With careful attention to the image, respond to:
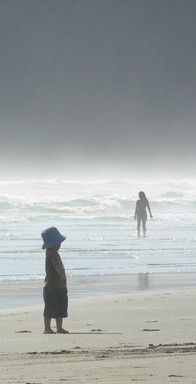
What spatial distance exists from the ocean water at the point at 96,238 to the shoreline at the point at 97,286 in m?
0.61

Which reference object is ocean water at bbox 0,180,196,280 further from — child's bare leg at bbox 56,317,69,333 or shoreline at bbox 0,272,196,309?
child's bare leg at bbox 56,317,69,333

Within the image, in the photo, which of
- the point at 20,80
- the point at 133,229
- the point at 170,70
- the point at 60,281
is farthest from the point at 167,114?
the point at 60,281

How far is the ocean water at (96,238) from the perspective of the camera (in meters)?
15.9

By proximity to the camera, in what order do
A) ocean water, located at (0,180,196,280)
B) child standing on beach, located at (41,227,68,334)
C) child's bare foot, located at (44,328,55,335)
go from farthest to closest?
ocean water, located at (0,180,196,280) < child standing on beach, located at (41,227,68,334) < child's bare foot, located at (44,328,55,335)

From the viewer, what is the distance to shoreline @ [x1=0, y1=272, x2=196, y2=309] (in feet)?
38.8

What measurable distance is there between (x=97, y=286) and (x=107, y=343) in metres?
5.36

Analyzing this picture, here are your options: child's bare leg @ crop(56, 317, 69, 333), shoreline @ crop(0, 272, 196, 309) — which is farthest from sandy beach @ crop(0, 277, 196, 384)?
shoreline @ crop(0, 272, 196, 309)

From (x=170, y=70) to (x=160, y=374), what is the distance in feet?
229

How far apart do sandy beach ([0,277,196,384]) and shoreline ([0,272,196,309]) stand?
651mm

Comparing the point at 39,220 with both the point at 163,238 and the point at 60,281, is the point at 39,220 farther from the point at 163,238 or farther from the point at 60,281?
the point at 60,281

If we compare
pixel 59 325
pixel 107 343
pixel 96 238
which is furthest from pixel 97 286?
pixel 96 238

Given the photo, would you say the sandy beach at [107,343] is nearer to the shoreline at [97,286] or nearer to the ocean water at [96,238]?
the shoreline at [97,286]

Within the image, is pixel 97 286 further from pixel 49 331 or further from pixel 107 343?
pixel 107 343

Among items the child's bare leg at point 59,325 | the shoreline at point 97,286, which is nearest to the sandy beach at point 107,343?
the child's bare leg at point 59,325
